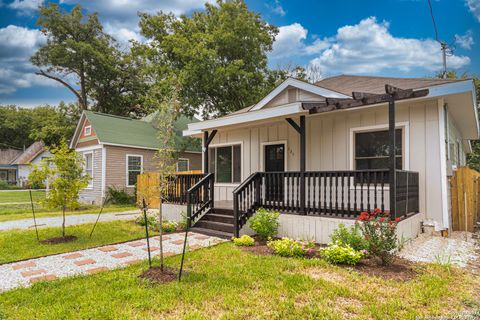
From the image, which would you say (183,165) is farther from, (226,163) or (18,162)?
(18,162)

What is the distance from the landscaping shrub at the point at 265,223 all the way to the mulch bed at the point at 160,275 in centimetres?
234

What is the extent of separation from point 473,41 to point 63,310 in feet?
60.2

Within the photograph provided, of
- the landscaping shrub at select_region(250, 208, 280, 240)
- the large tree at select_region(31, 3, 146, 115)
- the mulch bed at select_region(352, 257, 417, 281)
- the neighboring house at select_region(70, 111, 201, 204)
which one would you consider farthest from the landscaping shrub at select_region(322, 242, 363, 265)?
the large tree at select_region(31, 3, 146, 115)

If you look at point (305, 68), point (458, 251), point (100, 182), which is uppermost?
point (305, 68)

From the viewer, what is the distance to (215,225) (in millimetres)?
7066

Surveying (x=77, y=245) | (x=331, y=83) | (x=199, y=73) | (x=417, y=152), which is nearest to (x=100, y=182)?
(x=199, y=73)

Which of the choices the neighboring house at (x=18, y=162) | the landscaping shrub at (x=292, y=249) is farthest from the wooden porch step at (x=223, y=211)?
the neighboring house at (x=18, y=162)

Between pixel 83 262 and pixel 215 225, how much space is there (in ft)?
9.84

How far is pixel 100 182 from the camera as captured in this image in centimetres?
1435

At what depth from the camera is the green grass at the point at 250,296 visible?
9.76 feet

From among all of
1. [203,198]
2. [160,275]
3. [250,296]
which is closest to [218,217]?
[203,198]

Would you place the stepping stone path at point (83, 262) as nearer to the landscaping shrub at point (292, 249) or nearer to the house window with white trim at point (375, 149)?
the landscaping shrub at point (292, 249)

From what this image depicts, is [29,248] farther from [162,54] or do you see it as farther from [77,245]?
[162,54]

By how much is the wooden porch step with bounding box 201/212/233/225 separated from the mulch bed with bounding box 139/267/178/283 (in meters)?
2.87
